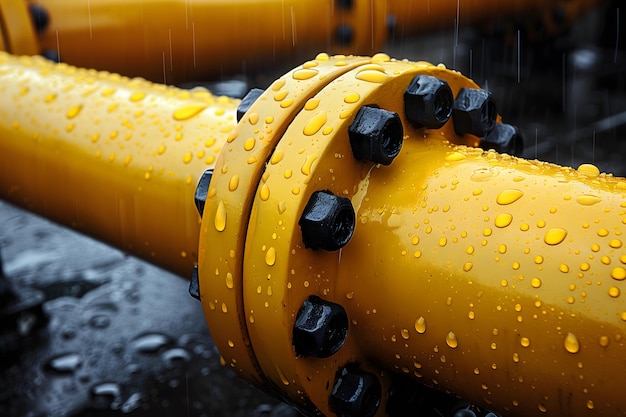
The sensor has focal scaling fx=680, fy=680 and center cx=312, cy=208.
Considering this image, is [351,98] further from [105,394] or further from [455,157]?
[105,394]

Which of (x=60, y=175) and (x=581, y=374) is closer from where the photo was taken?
(x=581, y=374)

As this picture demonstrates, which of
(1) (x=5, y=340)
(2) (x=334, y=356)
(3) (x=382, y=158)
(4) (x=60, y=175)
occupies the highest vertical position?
(3) (x=382, y=158)

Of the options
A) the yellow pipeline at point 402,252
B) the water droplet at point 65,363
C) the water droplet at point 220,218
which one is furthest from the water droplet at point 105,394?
the water droplet at point 220,218

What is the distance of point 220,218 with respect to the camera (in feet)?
2.68

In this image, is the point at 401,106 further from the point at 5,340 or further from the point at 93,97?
the point at 5,340

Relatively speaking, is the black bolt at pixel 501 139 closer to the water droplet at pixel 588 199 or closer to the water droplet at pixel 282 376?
the water droplet at pixel 588 199

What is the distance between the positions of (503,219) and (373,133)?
18cm

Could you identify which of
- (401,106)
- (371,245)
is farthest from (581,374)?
(401,106)

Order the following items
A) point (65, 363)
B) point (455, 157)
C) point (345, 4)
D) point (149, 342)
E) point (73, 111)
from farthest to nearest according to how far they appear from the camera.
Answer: point (345, 4)
point (149, 342)
point (65, 363)
point (73, 111)
point (455, 157)

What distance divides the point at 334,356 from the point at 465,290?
21cm

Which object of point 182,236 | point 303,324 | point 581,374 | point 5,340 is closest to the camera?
point 581,374

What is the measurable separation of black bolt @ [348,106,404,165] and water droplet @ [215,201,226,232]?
17 cm

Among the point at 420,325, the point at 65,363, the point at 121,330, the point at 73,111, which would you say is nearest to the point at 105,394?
the point at 65,363

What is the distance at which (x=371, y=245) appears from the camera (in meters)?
0.81
